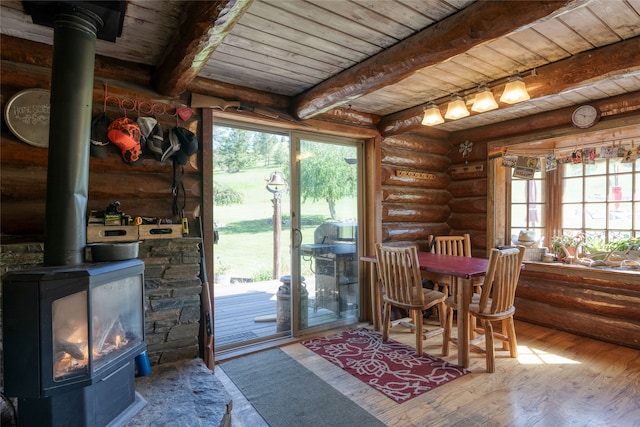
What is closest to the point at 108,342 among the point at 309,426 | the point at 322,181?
the point at 309,426

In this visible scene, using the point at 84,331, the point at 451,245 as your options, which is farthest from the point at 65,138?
the point at 451,245

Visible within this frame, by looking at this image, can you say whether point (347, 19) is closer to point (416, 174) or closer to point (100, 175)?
point (100, 175)

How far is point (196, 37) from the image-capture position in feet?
6.04

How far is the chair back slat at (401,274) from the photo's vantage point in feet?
10.1

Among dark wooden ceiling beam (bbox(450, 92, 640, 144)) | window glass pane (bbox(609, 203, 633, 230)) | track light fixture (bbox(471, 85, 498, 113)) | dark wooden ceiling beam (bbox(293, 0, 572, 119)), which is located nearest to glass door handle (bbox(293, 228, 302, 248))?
dark wooden ceiling beam (bbox(293, 0, 572, 119))

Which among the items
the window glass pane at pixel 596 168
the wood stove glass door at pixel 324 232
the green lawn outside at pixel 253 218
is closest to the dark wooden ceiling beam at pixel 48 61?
the green lawn outside at pixel 253 218

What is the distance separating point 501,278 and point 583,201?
2.08 meters

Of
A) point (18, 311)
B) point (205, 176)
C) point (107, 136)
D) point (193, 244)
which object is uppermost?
point (107, 136)

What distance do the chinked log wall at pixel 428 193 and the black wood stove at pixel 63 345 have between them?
3122 millimetres

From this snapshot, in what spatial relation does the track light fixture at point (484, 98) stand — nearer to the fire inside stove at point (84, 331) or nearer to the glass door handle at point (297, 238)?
the glass door handle at point (297, 238)

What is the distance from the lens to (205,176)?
2.84 meters

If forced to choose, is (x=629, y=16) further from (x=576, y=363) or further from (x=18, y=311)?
(x=18, y=311)

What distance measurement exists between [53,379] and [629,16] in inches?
142

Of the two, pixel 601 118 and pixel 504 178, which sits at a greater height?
pixel 601 118
